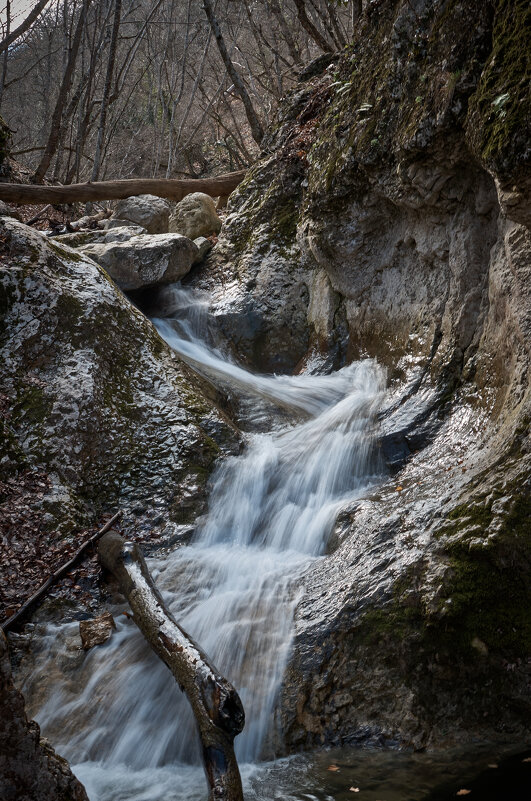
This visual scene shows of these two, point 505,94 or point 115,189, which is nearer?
point 505,94

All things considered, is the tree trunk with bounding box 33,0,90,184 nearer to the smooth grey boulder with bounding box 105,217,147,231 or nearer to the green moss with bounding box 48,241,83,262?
the smooth grey boulder with bounding box 105,217,147,231

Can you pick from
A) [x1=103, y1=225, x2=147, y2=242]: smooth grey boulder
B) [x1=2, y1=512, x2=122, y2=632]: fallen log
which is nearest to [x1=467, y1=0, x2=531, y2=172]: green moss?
[x1=2, y1=512, x2=122, y2=632]: fallen log

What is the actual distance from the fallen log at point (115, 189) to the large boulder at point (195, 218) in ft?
2.66

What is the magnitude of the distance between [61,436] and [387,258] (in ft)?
14.6

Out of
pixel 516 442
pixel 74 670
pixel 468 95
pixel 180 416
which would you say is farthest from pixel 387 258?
pixel 74 670

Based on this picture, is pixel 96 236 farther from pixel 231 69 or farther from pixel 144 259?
pixel 231 69

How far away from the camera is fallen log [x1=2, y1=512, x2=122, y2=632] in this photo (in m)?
4.74

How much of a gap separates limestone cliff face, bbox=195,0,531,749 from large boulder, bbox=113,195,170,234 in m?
3.13

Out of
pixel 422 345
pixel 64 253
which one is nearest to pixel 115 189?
pixel 64 253

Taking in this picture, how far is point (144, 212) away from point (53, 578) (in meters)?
8.30

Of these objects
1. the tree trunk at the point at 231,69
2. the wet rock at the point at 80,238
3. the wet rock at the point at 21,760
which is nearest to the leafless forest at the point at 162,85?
the tree trunk at the point at 231,69

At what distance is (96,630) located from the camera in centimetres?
476

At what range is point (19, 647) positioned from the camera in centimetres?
462

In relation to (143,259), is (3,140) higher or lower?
higher
